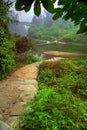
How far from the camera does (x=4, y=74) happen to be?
9281 mm

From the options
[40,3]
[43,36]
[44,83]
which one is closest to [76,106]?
[44,83]

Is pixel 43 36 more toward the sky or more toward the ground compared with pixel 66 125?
more toward the ground

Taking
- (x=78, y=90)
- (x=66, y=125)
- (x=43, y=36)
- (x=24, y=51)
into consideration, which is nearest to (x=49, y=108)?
(x=66, y=125)

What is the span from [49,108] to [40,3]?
368cm

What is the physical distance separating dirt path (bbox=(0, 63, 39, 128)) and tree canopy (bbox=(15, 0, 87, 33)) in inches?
137

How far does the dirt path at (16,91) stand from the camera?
18.3 ft

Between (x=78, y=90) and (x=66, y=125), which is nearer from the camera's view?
(x=66, y=125)

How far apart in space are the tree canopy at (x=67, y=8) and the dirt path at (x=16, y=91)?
3.47m

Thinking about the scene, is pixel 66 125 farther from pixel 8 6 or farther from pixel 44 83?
pixel 8 6

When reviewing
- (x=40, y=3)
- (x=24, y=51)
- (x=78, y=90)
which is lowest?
(x=24, y=51)

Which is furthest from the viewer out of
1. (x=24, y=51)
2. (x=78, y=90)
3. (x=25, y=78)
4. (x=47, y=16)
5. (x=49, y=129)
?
(x=47, y=16)

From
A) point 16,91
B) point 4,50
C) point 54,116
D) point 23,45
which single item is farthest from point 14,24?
point 54,116

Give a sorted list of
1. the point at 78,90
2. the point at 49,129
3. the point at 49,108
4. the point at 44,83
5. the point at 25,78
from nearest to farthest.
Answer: the point at 49,129 → the point at 49,108 → the point at 78,90 → the point at 44,83 → the point at 25,78

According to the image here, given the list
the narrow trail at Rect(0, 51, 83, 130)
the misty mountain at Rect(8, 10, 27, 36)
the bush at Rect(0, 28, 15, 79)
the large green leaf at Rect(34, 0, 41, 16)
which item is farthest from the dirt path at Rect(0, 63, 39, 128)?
the large green leaf at Rect(34, 0, 41, 16)
